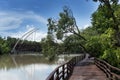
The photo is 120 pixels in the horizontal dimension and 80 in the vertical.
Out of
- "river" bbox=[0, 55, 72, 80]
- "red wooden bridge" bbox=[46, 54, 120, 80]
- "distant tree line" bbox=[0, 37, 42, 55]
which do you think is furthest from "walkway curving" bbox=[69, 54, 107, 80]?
"distant tree line" bbox=[0, 37, 42, 55]

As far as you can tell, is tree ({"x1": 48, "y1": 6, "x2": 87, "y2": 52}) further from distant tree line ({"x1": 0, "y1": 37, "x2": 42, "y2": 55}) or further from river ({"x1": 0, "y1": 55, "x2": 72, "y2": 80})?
distant tree line ({"x1": 0, "y1": 37, "x2": 42, "y2": 55})

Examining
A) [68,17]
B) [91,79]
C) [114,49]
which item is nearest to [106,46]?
[114,49]

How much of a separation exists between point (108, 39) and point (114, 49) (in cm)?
126

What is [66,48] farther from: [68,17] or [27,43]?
[27,43]

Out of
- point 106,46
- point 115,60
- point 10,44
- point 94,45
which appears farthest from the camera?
point 10,44

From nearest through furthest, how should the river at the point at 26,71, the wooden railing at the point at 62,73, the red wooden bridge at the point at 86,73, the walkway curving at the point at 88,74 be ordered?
1. the wooden railing at the point at 62,73
2. the red wooden bridge at the point at 86,73
3. the walkway curving at the point at 88,74
4. the river at the point at 26,71

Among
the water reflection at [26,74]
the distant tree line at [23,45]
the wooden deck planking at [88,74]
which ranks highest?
the distant tree line at [23,45]

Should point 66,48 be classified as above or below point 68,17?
below

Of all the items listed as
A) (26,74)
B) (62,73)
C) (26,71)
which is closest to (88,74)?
(62,73)

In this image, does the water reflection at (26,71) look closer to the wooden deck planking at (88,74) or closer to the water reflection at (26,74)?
the water reflection at (26,74)

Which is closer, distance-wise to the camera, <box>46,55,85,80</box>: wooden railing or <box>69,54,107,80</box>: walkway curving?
<box>46,55,85,80</box>: wooden railing

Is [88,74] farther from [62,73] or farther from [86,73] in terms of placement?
[62,73]

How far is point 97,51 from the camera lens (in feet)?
108

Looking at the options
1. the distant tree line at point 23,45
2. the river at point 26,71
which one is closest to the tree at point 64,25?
the river at point 26,71
